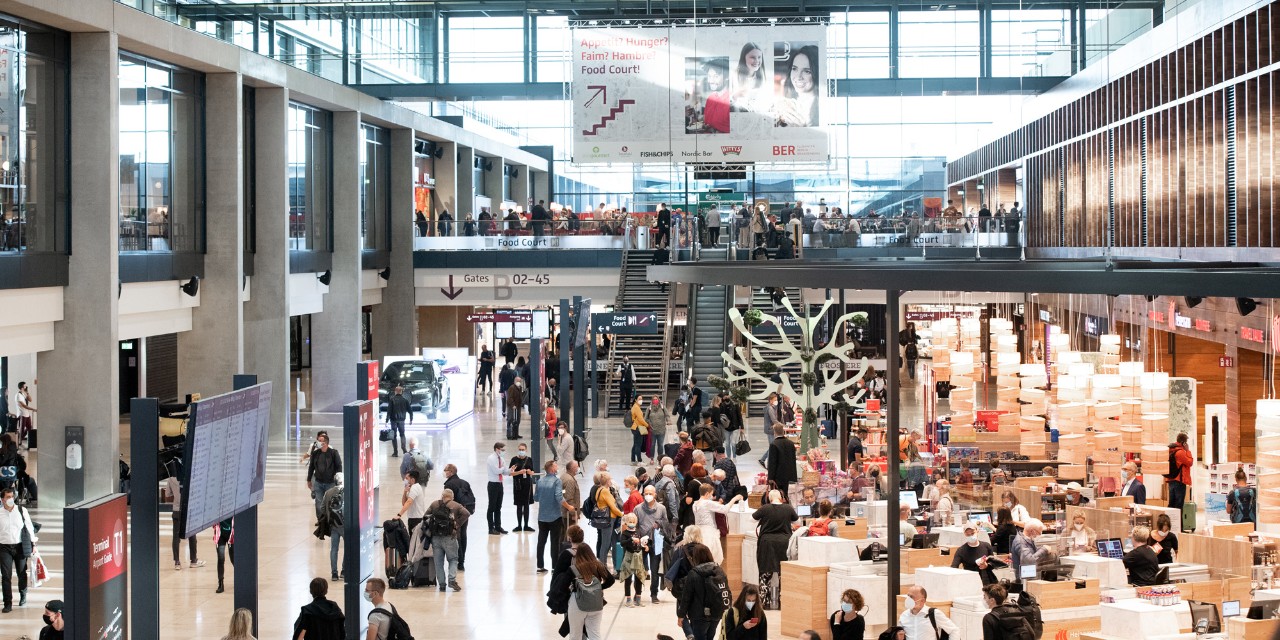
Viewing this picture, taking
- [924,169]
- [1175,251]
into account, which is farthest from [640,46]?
[924,169]

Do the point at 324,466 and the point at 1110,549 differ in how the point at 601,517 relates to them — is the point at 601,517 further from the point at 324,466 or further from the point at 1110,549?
the point at 1110,549

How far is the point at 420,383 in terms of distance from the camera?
3091cm

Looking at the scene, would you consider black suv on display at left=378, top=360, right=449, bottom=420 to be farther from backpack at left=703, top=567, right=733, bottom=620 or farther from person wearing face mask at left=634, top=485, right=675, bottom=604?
backpack at left=703, top=567, right=733, bottom=620

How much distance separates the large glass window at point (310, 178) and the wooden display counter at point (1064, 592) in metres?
23.7

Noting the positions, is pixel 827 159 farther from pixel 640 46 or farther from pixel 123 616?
pixel 123 616

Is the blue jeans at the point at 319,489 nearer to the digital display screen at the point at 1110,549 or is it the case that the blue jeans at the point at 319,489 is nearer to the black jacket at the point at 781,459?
the black jacket at the point at 781,459

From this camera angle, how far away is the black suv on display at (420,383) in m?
30.6

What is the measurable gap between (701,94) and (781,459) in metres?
8.05

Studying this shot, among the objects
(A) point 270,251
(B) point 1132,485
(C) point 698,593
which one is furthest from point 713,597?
(A) point 270,251

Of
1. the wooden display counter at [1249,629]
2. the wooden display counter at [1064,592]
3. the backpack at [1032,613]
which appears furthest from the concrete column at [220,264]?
the wooden display counter at [1249,629]

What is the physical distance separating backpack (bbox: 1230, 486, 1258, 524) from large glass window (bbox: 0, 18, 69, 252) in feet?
56.8

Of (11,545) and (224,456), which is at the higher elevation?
(224,456)

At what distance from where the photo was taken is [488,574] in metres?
15.8

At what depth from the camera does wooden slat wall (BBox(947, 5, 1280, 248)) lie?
2102cm
